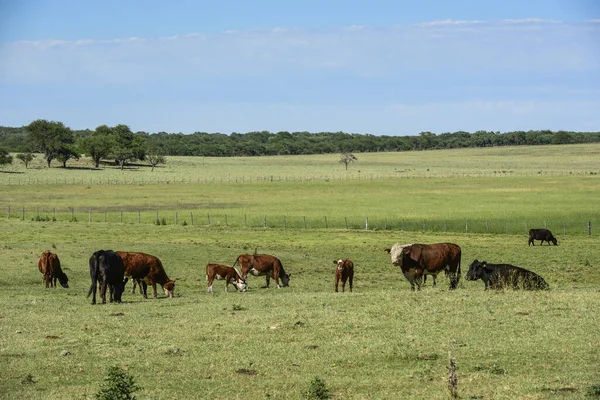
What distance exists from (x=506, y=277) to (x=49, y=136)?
422 feet

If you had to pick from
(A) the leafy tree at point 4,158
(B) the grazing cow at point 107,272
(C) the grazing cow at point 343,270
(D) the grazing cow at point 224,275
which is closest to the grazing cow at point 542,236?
(C) the grazing cow at point 343,270

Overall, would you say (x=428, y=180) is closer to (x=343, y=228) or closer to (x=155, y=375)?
(x=343, y=228)

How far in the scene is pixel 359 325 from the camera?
18297mm

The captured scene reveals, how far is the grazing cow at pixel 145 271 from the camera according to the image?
2528 centimetres

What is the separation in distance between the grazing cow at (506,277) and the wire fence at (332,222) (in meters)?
31.1

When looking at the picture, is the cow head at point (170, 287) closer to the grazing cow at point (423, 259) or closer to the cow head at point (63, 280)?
the cow head at point (63, 280)

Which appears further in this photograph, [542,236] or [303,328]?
[542,236]

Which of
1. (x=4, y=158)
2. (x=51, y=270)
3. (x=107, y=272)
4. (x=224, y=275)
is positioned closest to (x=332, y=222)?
(x=224, y=275)

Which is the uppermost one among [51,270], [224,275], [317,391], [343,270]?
[317,391]

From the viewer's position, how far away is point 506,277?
24344 mm

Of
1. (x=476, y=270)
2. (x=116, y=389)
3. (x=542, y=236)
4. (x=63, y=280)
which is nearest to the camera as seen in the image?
(x=116, y=389)

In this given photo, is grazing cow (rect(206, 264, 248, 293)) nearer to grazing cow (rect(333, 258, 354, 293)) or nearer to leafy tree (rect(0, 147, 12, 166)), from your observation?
grazing cow (rect(333, 258, 354, 293))

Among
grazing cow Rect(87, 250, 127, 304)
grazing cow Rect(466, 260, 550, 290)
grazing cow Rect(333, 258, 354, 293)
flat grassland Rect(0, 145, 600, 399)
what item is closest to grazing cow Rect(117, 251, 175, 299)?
flat grassland Rect(0, 145, 600, 399)

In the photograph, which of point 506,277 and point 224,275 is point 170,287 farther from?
point 506,277
